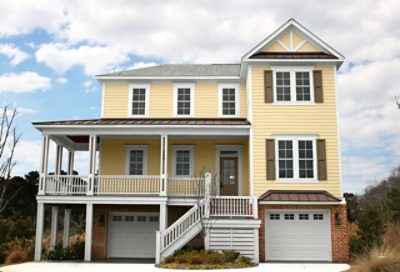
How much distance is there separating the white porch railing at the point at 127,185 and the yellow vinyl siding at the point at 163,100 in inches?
148

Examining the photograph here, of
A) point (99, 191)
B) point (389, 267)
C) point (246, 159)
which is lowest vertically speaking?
point (389, 267)

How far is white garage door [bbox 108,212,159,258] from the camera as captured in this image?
2170 centimetres

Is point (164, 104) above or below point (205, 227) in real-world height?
above

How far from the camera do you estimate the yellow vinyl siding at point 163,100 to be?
23250 mm

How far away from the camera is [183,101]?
926 inches

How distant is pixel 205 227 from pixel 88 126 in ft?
21.5

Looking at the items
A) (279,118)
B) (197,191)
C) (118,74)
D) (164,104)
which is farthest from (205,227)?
(118,74)

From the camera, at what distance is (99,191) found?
810 inches

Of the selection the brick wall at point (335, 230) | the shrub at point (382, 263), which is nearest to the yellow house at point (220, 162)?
the brick wall at point (335, 230)

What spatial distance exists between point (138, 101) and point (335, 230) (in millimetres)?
11048

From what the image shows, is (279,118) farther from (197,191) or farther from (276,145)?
(197,191)

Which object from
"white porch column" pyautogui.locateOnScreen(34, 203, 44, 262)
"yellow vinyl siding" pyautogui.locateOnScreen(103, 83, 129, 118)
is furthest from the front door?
"white porch column" pyautogui.locateOnScreen(34, 203, 44, 262)

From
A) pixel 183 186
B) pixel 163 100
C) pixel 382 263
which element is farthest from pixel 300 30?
pixel 382 263

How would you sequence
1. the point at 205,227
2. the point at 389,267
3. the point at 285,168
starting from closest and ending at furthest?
1. the point at 389,267
2. the point at 205,227
3. the point at 285,168
